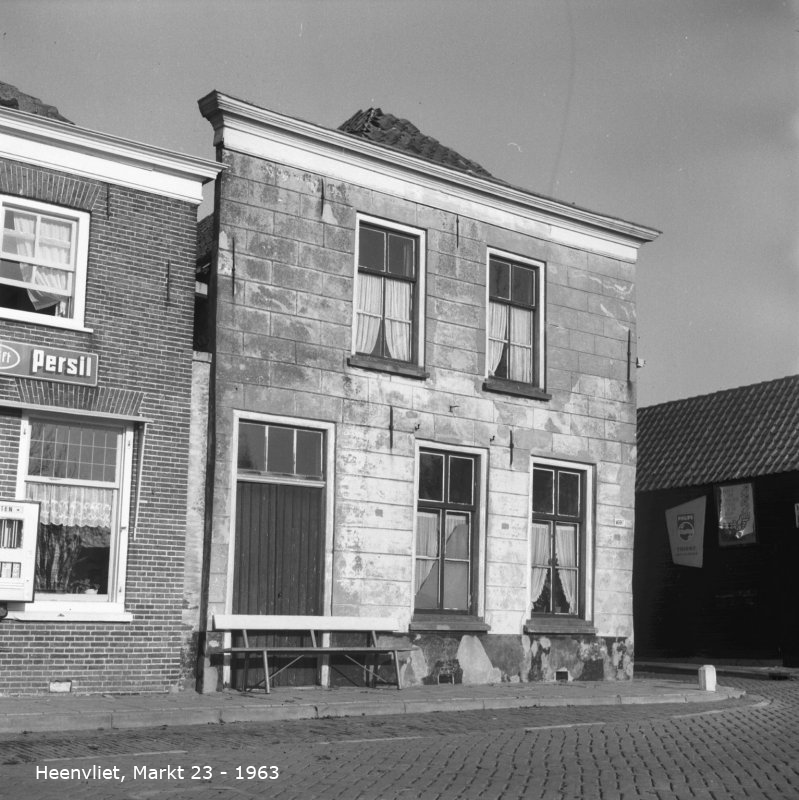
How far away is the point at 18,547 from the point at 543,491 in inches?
327

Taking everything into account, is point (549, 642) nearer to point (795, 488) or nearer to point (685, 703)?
point (685, 703)

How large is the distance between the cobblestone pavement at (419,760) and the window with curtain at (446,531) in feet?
14.5

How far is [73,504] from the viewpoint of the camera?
1386 centimetres

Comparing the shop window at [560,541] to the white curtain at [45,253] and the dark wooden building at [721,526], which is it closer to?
the white curtain at [45,253]

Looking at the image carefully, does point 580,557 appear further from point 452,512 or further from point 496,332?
point 496,332

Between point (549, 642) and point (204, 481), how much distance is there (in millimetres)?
6187

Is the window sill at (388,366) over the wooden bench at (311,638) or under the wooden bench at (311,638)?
over

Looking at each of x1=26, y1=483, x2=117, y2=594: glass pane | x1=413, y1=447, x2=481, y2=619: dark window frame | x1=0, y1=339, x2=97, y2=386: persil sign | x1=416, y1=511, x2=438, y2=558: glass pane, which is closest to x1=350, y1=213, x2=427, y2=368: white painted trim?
x1=413, y1=447, x2=481, y2=619: dark window frame

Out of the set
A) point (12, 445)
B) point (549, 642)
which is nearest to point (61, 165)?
point (12, 445)

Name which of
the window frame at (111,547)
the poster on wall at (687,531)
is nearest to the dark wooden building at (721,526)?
the poster on wall at (687,531)

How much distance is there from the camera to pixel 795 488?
25.5 meters

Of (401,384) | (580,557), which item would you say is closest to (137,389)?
(401,384)

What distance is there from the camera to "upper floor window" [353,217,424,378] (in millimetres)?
16797

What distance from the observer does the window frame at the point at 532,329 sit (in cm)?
1809
